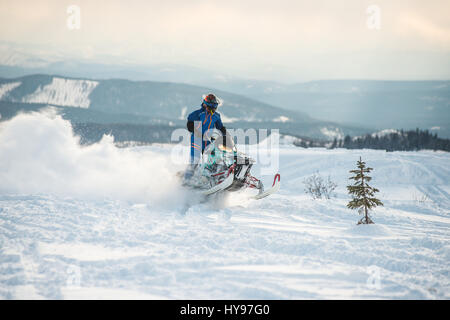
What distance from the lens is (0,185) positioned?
8211 millimetres

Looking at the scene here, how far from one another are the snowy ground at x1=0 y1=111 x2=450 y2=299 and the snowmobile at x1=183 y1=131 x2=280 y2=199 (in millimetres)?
480

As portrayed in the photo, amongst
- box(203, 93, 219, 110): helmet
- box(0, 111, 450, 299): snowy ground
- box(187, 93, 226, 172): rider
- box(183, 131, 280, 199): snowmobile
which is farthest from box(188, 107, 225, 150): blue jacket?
box(0, 111, 450, 299): snowy ground

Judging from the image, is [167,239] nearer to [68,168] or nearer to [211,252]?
[211,252]

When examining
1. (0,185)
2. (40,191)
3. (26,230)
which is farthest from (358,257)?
(0,185)

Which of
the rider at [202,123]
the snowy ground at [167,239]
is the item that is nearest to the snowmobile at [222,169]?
the rider at [202,123]

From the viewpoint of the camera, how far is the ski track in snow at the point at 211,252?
3.87 m

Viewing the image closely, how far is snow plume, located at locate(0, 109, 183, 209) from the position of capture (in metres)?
8.31

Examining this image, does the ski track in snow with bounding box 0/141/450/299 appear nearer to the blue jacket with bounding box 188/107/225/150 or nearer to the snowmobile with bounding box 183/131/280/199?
the snowmobile with bounding box 183/131/280/199

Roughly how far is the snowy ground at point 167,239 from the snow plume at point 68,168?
3cm

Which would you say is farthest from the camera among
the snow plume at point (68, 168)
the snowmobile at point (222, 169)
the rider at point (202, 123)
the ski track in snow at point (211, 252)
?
the rider at point (202, 123)

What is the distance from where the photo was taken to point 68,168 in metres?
9.27

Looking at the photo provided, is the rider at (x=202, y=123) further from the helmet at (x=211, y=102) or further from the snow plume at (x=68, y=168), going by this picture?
the snow plume at (x=68, y=168)

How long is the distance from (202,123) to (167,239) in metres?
3.66

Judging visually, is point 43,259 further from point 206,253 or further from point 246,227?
point 246,227
